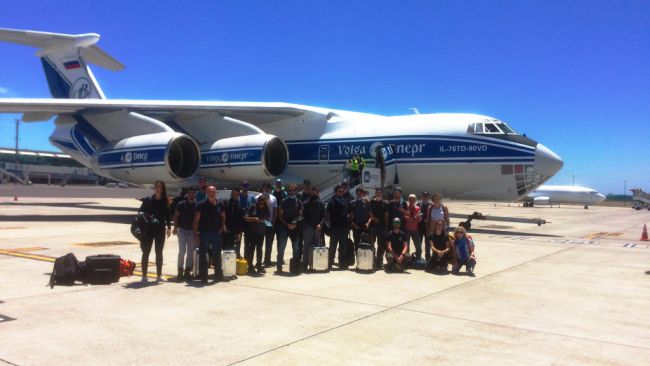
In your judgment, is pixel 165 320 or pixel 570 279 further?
pixel 570 279

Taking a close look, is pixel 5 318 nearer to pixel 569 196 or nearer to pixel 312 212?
pixel 312 212

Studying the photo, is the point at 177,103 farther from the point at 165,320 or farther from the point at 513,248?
the point at 165,320

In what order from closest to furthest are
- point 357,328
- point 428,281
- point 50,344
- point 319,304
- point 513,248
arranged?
point 50,344 < point 357,328 < point 319,304 < point 428,281 < point 513,248

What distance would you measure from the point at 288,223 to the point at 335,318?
3117 mm

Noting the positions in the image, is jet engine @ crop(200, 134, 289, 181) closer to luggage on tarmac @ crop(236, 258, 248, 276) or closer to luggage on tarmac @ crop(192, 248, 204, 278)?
luggage on tarmac @ crop(236, 258, 248, 276)

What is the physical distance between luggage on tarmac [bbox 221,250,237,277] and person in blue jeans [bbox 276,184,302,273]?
0.91 m

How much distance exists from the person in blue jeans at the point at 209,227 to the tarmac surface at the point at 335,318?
0.39 m

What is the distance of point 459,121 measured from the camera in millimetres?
15836

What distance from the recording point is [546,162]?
14836 mm

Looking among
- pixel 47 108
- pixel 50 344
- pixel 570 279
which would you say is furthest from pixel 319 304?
pixel 47 108

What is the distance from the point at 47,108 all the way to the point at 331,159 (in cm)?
943

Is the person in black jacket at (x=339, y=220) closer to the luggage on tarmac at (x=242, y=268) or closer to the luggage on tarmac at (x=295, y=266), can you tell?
the luggage on tarmac at (x=295, y=266)

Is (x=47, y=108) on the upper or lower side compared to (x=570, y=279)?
upper

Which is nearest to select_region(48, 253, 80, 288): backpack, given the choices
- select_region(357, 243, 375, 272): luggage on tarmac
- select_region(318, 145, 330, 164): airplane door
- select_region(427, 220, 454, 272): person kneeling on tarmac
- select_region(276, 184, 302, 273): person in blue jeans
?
select_region(276, 184, 302, 273): person in blue jeans
